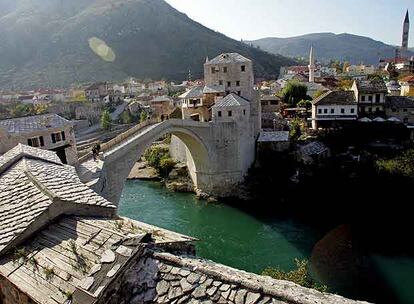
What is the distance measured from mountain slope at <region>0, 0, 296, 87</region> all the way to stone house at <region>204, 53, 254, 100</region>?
7187 cm

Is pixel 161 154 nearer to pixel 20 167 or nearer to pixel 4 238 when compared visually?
pixel 20 167

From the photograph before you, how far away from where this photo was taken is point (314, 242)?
71.7ft

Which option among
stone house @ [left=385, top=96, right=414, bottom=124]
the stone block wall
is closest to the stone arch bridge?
stone house @ [left=385, top=96, right=414, bottom=124]

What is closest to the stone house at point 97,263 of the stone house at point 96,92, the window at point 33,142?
the window at point 33,142

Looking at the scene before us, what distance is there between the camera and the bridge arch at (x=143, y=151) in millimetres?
18203

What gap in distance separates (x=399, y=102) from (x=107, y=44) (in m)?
102

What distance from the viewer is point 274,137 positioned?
32.7 metres

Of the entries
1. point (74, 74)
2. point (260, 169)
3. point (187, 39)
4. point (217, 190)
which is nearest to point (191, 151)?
point (217, 190)

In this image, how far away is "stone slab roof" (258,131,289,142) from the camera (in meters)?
31.9

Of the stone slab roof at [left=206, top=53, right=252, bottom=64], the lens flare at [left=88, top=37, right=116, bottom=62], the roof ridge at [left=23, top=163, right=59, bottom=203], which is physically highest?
the lens flare at [left=88, top=37, right=116, bottom=62]

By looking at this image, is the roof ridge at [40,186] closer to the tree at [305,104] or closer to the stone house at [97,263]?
the stone house at [97,263]

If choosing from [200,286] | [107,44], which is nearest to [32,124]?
[200,286]

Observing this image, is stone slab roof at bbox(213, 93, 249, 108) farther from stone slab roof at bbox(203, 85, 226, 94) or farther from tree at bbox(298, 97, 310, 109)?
tree at bbox(298, 97, 310, 109)

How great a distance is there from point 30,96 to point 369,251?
232 feet
